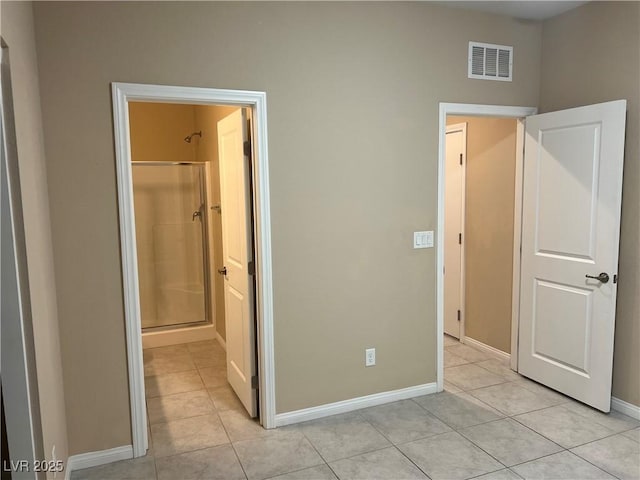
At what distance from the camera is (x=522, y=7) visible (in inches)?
125

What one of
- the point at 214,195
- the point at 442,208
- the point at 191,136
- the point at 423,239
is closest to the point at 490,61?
the point at 442,208

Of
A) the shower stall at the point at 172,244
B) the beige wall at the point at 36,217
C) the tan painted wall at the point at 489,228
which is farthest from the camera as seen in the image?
the shower stall at the point at 172,244

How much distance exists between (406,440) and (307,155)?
184 centimetres

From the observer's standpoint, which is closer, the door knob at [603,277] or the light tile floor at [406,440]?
the light tile floor at [406,440]

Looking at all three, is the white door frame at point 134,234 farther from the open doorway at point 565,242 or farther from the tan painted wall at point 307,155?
the open doorway at point 565,242

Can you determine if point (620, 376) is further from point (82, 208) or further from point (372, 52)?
point (82, 208)

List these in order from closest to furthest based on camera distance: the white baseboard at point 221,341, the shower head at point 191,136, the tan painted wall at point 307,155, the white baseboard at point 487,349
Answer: the tan painted wall at point 307,155
the white baseboard at point 487,349
the white baseboard at point 221,341
the shower head at point 191,136

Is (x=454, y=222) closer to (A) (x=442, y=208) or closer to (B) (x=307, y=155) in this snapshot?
(A) (x=442, y=208)

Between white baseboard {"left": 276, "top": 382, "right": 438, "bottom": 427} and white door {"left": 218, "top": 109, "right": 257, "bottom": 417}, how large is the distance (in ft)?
0.84

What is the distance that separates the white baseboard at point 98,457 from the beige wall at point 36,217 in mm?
130

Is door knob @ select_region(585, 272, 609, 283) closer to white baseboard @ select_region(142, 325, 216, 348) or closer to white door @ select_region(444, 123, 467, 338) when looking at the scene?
white door @ select_region(444, 123, 467, 338)

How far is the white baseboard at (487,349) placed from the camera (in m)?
4.00

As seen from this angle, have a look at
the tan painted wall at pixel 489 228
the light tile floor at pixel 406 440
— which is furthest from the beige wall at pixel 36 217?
the tan painted wall at pixel 489 228

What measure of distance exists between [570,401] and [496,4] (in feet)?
9.21
